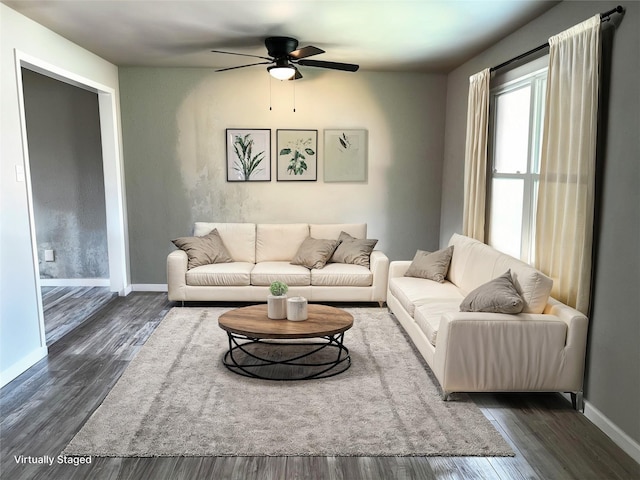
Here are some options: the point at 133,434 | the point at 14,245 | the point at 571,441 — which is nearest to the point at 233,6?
the point at 14,245

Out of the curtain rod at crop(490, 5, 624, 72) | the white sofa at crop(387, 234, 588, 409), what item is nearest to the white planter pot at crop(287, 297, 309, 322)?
the white sofa at crop(387, 234, 588, 409)

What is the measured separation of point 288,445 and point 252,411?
443mm

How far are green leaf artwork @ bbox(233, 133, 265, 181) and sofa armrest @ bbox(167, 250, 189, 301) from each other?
1357 millimetres

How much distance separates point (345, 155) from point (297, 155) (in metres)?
0.58

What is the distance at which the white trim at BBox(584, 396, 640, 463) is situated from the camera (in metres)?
2.62

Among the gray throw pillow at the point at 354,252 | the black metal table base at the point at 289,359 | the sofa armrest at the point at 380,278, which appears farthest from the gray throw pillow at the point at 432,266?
the black metal table base at the point at 289,359

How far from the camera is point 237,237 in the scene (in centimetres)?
584

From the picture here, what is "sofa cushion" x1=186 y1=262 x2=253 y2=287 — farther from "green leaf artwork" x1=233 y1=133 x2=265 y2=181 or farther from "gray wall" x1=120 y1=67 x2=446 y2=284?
"green leaf artwork" x1=233 y1=133 x2=265 y2=181

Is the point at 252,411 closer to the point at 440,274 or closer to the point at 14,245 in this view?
the point at 14,245

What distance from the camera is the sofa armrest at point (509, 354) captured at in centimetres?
309

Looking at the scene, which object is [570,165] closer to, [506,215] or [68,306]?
[506,215]

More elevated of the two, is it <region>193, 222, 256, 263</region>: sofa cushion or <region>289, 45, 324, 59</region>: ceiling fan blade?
<region>289, 45, 324, 59</region>: ceiling fan blade

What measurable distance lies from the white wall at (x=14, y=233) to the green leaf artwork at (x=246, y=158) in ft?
7.93

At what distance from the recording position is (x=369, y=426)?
113 inches
